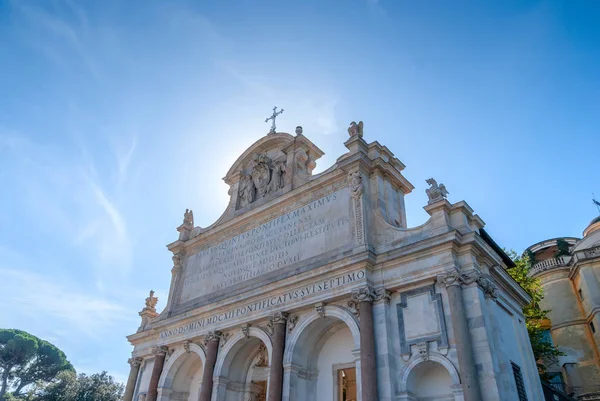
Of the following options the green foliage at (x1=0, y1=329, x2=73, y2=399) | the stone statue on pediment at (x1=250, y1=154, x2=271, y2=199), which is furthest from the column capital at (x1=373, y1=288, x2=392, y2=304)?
the green foliage at (x1=0, y1=329, x2=73, y2=399)

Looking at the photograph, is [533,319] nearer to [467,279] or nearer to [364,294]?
[467,279]

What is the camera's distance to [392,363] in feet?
42.9

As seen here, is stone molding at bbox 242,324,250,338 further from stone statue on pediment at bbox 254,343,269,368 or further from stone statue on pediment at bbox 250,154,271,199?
stone statue on pediment at bbox 250,154,271,199

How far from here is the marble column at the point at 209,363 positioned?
57.1ft

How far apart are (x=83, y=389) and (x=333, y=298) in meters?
32.8

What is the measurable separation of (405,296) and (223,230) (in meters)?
10.6

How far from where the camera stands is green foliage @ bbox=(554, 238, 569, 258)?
39.2m

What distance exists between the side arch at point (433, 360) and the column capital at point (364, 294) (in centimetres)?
222

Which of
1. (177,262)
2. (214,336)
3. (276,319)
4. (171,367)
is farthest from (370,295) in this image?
(177,262)

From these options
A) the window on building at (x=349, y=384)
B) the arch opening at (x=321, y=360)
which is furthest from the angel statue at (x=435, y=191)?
the window on building at (x=349, y=384)

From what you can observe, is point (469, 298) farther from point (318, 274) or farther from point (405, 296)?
point (318, 274)

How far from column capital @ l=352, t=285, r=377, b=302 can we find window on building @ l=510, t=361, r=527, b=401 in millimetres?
4502

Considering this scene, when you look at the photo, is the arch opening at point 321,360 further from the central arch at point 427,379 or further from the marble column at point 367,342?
the central arch at point 427,379

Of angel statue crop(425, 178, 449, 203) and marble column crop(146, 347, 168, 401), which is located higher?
angel statue crop(425, 178, 449, 203)
